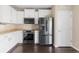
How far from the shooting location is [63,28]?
612 cm

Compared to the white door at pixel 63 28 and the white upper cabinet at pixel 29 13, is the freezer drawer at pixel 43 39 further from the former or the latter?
the white upper cabinet at pixel 29 13

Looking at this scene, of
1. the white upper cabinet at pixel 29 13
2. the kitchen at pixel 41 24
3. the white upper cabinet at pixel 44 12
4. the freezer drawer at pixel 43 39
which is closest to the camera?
the kitchen at pixel 41 24

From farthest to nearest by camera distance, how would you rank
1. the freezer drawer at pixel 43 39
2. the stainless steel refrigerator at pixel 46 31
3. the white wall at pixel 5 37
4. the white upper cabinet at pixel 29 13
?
the white upper cabinet at pixel 29 13, the freezer drawer at pixel 43 39, the stainless steel refrigerator at pixel 46 31, the white wall at pixel 5 37

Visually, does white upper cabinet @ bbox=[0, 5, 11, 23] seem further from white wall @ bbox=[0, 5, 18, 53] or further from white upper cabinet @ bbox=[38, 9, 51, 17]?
white upper cabinet @ bbox=[38, 9, 51, 17]

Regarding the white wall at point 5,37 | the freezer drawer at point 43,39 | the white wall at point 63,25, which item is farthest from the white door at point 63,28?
the white wall at point 5,37

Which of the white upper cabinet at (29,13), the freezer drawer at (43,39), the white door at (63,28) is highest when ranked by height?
the white upper cabinet at (29,13)

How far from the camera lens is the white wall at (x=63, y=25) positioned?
6.07 m

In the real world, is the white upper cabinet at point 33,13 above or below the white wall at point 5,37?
above

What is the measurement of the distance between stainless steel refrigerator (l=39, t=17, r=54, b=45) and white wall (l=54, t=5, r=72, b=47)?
0.52 m

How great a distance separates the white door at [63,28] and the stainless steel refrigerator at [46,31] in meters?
0.52

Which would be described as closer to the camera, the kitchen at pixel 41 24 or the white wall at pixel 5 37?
the white wall at pixel 5 37

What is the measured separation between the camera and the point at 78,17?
493 centimetres

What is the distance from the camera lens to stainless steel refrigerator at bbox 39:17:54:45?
6.60 meters
